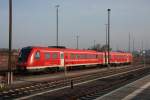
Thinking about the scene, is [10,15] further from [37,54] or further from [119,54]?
[119,54]

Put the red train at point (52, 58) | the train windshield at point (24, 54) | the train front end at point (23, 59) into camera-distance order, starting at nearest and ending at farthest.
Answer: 1. the train front end at point (23, 59)
2. the red train at point (52, 58)
3. the train windshield at point (24, 54)

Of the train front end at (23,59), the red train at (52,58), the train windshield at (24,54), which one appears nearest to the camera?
the train front end at (23,59)

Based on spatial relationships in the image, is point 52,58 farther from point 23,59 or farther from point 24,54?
point 23,59

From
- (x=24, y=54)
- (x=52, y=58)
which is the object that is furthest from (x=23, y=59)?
(x=52, y=58)

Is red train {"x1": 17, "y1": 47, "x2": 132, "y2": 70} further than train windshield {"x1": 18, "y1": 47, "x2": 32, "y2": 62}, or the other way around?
train windshield {"x1": 18, "y1": 47, "x2": 32, "y2": 62}

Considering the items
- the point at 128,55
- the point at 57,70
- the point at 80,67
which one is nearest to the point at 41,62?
the point at 57,70

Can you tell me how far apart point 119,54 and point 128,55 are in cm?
984

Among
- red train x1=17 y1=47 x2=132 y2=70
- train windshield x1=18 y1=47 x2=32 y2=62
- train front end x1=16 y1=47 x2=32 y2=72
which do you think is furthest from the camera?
train windshield x1=18 y1=47 x2=32 y2=62

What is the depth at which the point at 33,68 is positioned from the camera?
33.8 metres

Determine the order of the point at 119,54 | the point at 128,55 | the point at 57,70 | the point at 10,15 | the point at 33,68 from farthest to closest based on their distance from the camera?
the point at 128,55 → the point at 119,54 → the point at 57,70 → the point at 33,68 → the point at 10,15

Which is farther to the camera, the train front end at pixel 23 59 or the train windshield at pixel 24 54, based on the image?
the train windshield at pixel 24 54

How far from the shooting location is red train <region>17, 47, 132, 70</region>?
3350 centimetres

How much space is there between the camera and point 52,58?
123 feet

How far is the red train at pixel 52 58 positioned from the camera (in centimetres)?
3350
